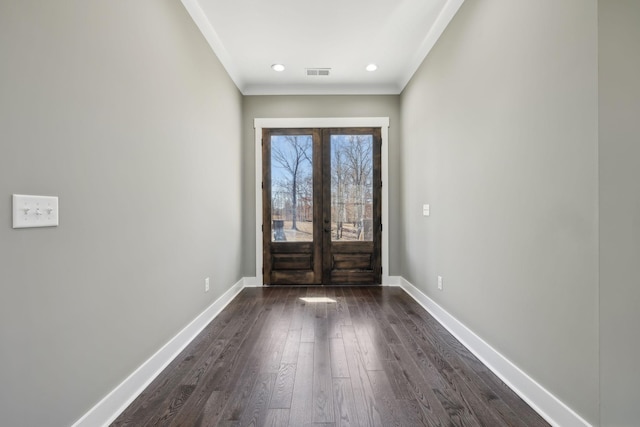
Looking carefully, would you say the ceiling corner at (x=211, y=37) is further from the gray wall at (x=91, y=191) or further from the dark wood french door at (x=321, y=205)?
the dark wood french door at (x=321, y=205)

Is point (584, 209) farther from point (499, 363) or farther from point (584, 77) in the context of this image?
point (499, 363)

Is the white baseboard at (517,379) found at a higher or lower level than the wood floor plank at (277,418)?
Answer: higher

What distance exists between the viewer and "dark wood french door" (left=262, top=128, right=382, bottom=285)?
4.77 metres

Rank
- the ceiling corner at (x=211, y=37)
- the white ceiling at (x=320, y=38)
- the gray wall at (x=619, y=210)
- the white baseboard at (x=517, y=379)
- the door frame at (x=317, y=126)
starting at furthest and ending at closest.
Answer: the door frame at (x=317, y=126)
the white ceiling at (x=320, y=38)
the ceiling corner at (x=211, y=37)
the white baseboard at (x=517, y=379)
the gray wall at (x=619, y=210)

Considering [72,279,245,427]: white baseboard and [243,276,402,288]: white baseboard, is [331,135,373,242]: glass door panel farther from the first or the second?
[72,279,245,427]: white baseboard

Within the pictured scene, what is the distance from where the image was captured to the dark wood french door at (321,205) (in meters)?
4.77

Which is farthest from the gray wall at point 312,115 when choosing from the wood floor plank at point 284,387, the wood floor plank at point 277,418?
the wood floor plank at point 277,418

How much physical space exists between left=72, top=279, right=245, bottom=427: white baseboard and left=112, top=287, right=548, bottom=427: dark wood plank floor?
4cm

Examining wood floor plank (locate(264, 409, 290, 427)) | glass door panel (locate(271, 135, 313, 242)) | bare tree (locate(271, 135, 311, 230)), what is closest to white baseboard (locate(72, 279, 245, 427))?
wood floor plank (locate(264, 409, 290, 427))

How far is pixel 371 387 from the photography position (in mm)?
2006

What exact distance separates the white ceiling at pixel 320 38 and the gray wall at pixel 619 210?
1.70 metres

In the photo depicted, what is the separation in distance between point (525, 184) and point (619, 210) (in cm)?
54

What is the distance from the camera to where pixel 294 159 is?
4.78 m

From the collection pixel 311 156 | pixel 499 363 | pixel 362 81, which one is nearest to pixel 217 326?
pixel 499 363
